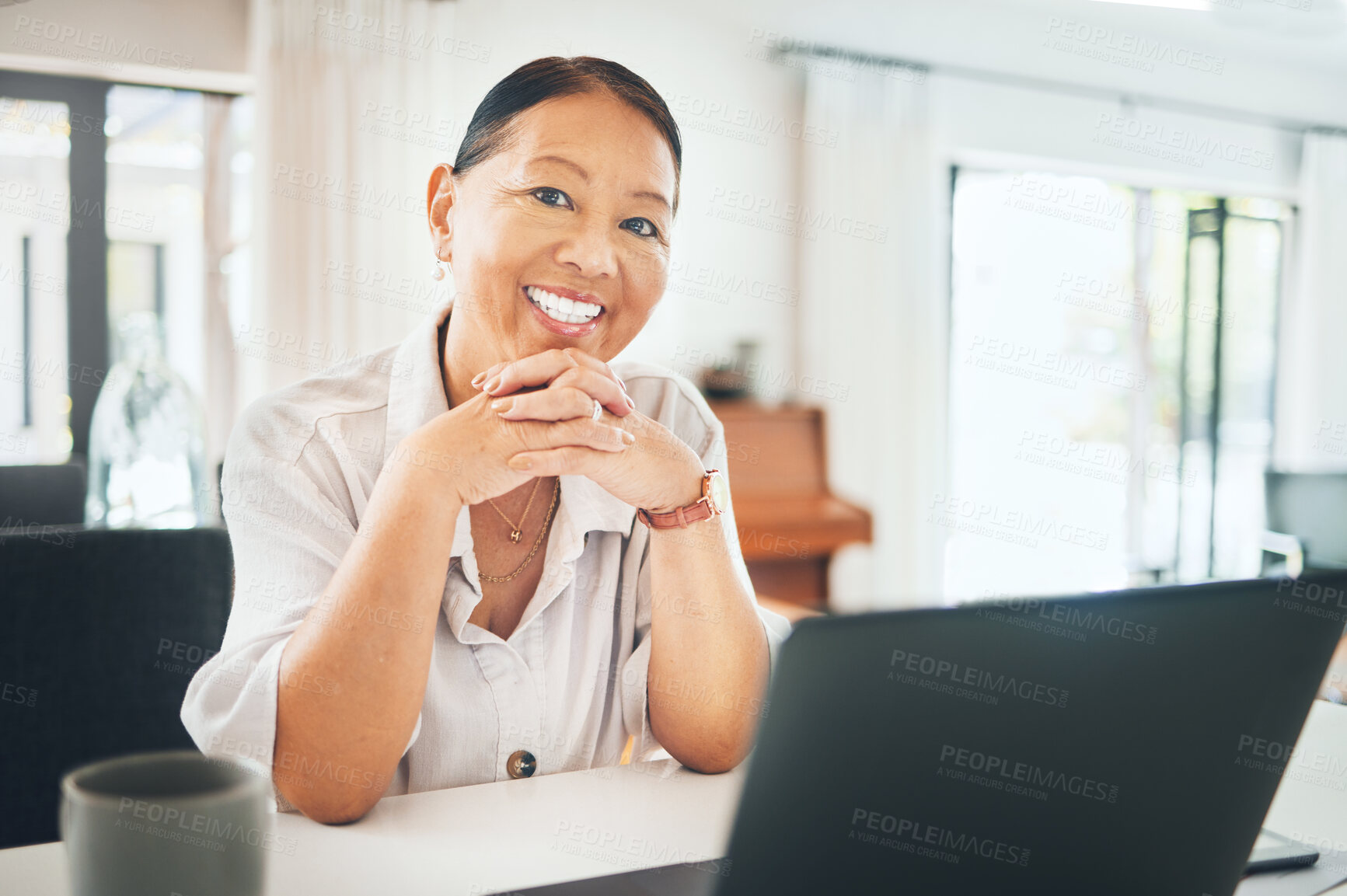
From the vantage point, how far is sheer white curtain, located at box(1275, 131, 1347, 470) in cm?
566

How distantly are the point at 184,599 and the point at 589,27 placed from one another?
3.61m

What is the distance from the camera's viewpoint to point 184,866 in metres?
0.51

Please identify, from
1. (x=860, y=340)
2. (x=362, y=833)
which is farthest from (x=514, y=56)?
(x=362, y=833)

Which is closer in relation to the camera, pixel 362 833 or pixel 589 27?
pixel 362 833

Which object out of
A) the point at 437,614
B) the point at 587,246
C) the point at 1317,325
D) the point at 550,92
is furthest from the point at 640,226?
the point at 1317,325

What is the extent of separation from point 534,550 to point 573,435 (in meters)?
0.24

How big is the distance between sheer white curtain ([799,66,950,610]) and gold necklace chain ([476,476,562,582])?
11.1ft

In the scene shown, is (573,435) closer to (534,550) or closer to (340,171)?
(534,550)

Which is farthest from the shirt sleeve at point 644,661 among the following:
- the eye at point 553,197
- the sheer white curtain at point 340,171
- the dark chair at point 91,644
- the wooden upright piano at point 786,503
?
the sheer white curtain at point 340,171

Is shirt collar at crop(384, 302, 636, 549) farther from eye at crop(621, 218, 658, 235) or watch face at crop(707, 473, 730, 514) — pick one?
eye at crop(621, 218, 658, 235)

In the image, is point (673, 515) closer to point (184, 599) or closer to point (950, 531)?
point (184, 599)

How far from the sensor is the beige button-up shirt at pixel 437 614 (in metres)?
0.97

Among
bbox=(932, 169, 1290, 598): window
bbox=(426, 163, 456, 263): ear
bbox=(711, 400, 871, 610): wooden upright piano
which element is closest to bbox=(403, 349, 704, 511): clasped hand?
bbox=(426, 163, 456, 263): ear

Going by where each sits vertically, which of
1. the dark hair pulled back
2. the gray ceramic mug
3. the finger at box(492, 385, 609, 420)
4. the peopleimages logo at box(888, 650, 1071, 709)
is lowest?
the gray ceramic mug
